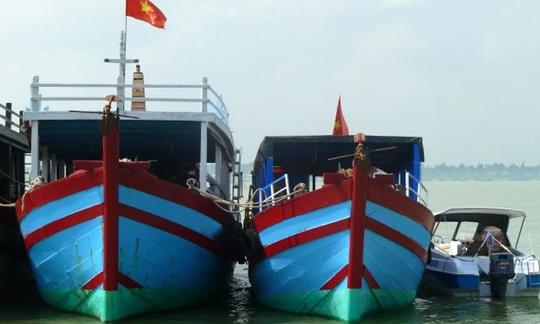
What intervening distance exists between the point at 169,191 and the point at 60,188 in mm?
1577

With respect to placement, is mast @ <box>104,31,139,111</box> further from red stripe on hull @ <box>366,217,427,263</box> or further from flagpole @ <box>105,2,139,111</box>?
red stripe on hull @ <box>366,217,427,263</box>

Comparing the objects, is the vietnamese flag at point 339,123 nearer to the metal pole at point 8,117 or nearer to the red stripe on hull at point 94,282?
the metal pole at point 8,117

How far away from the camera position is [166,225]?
12.1m

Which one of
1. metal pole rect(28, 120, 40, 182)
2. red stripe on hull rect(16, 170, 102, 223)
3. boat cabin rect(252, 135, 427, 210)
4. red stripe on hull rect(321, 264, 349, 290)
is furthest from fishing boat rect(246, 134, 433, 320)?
metal pole rect(28, 120, 40, 182)

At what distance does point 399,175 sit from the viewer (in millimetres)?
17938

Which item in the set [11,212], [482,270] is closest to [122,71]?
[11,212]

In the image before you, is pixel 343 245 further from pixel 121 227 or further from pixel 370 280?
pixel 121 227

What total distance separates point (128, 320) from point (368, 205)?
13.0 ft

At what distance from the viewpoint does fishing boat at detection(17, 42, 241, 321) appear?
38.1 ft

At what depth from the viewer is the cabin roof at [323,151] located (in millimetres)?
15070

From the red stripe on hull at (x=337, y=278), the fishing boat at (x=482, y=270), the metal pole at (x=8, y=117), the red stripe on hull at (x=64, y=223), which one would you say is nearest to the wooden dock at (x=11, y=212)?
the metal pole at (x=8, y=117)

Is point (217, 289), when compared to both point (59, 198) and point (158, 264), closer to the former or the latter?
point (158, 264)

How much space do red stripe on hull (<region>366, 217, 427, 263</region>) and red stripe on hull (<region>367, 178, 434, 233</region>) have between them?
0.97 feet

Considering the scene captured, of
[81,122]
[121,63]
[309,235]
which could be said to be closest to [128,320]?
[309,235]
